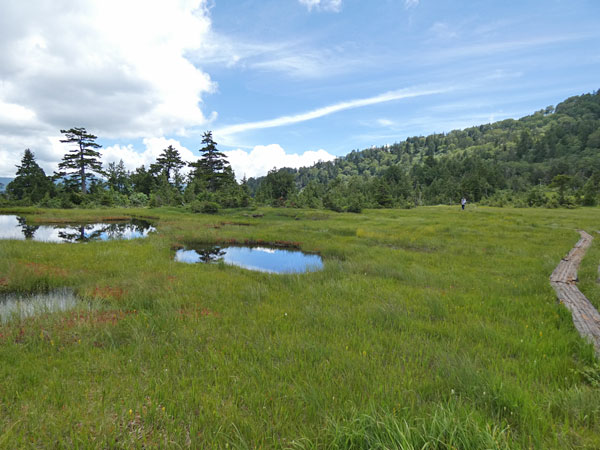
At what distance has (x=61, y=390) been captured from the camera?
3.96 m

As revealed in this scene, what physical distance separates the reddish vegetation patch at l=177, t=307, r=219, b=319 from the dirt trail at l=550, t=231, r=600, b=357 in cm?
800

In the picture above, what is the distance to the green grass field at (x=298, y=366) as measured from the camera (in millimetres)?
3094

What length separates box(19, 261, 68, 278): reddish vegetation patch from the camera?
1064cm

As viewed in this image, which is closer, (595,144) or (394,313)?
(394,313)

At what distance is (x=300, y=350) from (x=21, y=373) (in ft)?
15.0

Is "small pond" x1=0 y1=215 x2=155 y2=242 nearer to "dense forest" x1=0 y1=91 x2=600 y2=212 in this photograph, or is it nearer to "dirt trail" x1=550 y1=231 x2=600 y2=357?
"dense forest" x1=0 y1=91 x2=600 y2=212

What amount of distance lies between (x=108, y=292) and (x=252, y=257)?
9658mm

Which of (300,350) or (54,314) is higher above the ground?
(54,314)

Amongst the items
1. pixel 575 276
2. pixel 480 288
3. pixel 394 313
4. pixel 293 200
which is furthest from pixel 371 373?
pixel 293 200

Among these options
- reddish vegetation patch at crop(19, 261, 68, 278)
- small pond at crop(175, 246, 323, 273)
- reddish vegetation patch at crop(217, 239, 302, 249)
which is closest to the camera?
reddish vegetation patch at crop(19, 261, 68, 278)

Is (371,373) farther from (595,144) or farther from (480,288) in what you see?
(595,144)

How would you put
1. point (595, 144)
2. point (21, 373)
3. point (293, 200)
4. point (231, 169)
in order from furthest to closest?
1. point (595, 144)
2. point (231, 169)
3. point (293, 200)
4. point (21, 373)

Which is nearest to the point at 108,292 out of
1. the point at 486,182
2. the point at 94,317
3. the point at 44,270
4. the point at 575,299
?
the point at 94,317

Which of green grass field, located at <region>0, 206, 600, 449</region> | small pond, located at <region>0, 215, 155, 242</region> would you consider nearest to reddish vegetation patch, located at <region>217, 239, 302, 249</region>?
small pond, located at <region>0, 215, 155, 242</region>
